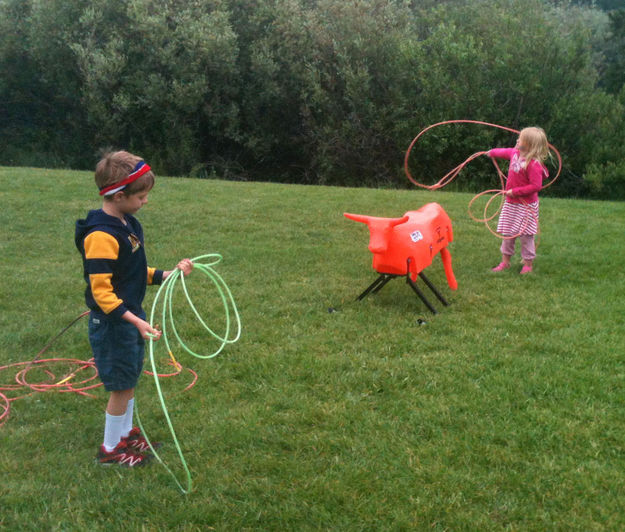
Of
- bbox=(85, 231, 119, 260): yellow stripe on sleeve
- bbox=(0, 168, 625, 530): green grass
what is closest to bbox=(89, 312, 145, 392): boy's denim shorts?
bbox=(85, 231, 119, 260): yellow stripe on sleeve

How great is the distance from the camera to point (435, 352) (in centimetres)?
436

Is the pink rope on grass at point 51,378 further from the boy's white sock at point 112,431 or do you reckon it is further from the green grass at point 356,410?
the boy's white sock at point 112,431

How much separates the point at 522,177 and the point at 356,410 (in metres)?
3.36

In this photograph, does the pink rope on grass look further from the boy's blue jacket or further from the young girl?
the young girl

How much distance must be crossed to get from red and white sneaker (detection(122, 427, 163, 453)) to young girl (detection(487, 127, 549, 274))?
13.2 feet

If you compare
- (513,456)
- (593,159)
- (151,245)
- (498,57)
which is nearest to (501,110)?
(498,57)

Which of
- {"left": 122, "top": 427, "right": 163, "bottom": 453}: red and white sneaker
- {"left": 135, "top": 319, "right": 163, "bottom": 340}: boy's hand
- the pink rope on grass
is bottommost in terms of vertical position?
the pink rope on grass

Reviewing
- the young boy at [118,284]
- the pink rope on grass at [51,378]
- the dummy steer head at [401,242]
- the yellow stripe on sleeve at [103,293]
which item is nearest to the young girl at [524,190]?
the dummy steer head at [401,242]

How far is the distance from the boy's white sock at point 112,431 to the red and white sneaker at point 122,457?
2 centimetres

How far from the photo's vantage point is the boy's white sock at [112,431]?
10.4ft

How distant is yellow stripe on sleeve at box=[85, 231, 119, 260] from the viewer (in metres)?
2.84

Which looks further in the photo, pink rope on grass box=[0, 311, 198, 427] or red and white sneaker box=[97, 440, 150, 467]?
pink rope on grass box=[0, 311, 198, 427]

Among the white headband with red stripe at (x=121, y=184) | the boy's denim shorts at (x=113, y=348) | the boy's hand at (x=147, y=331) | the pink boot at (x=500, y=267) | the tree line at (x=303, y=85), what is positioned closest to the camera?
the boy's hand at (x=147, y=331)

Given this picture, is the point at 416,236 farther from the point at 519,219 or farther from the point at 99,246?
the point at 99,246
